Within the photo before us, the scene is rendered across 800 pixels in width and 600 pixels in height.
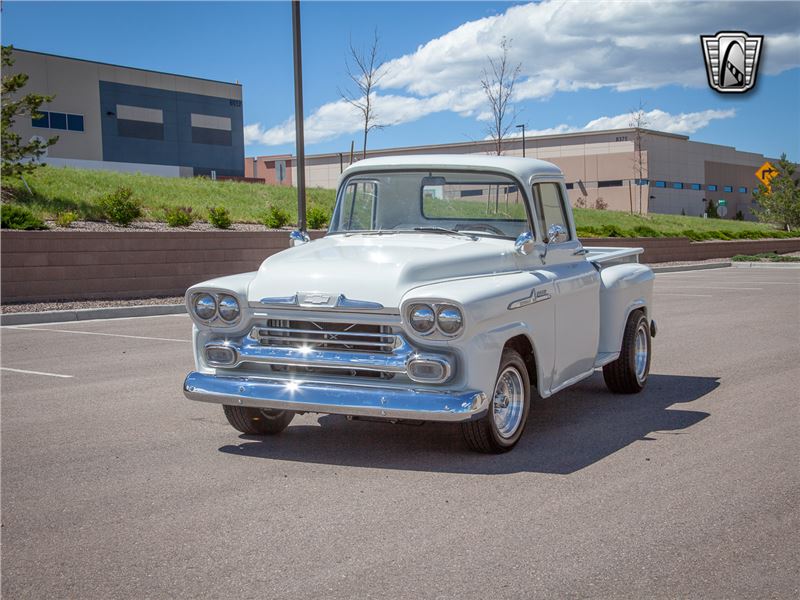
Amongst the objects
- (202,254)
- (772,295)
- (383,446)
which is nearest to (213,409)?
(383,446)

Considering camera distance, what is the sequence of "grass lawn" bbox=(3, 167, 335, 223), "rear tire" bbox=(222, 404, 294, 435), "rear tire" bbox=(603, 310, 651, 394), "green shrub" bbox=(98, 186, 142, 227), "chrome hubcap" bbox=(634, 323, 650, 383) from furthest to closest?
"grass lawn" bbox=(3, 167, 335, 223) → "green shrub" bbox=(98, 186, 142, 227) → "chrome hubcap" bbox=(634, 323, 650, 383) → "rear tire" bbox=(603, 310, 651, 394) → "rear tire" bbox=(222, 404, 294, 435)

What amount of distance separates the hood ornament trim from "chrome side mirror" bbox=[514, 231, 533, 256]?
1.45m

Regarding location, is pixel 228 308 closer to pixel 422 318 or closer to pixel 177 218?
pixel 422 318

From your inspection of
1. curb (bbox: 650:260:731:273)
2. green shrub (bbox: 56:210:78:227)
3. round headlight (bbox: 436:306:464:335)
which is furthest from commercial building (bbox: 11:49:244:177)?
round headlight (bbox: 436:306:464:335)

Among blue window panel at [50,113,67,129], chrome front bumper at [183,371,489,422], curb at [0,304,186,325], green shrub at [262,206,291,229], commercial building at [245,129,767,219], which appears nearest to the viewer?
chrome front bumper at [183,371,489,422]

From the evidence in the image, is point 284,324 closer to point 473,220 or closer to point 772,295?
point 473,220

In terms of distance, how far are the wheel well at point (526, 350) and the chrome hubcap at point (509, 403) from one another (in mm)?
227

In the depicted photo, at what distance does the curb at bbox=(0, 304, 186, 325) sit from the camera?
51.7 ft

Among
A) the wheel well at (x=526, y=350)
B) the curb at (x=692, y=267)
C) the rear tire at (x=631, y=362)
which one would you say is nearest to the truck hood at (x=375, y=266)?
the wheel well at (x=526, y=350)

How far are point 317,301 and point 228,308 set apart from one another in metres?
0.68

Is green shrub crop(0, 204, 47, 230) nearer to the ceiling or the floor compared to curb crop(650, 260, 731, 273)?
nearer to the ceiling

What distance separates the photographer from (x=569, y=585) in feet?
13.4

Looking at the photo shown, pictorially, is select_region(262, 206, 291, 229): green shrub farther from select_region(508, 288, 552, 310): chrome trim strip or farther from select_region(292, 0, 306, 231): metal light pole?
select_region(508, 288, 552, 310): chrome trim strip

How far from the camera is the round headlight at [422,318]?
5.80m
